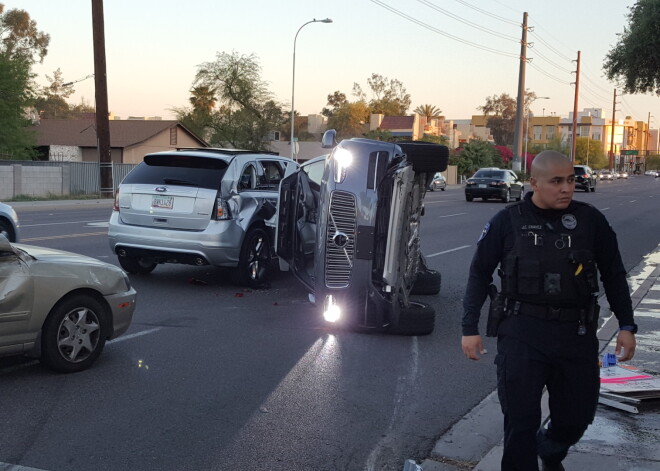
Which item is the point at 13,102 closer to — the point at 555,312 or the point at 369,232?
the point at 369,232

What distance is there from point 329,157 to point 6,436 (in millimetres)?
4100

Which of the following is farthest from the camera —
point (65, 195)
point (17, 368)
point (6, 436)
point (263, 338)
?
point (65, 195)

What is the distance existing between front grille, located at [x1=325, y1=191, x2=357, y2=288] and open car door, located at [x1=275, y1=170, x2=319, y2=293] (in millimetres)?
1243

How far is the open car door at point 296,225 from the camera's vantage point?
8766 millimetres

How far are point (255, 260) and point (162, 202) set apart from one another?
144cm

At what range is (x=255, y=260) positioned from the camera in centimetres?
1041

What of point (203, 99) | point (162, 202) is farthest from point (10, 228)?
point (203, 99)

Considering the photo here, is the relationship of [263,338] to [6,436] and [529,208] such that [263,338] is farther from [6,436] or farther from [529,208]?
[529,208]

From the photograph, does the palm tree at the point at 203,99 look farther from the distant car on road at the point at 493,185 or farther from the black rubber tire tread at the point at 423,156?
the black rubber tire tread at the point at 423,156

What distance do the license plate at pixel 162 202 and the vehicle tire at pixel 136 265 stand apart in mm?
1169

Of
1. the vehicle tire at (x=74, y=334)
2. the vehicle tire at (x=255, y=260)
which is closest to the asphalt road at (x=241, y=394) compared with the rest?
the vehicle tire at (x=74, y=334)

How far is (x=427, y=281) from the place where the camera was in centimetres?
1048

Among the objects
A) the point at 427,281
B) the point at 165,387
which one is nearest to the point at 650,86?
the point at 427,281

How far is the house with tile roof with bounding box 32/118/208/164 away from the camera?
5488 cm
